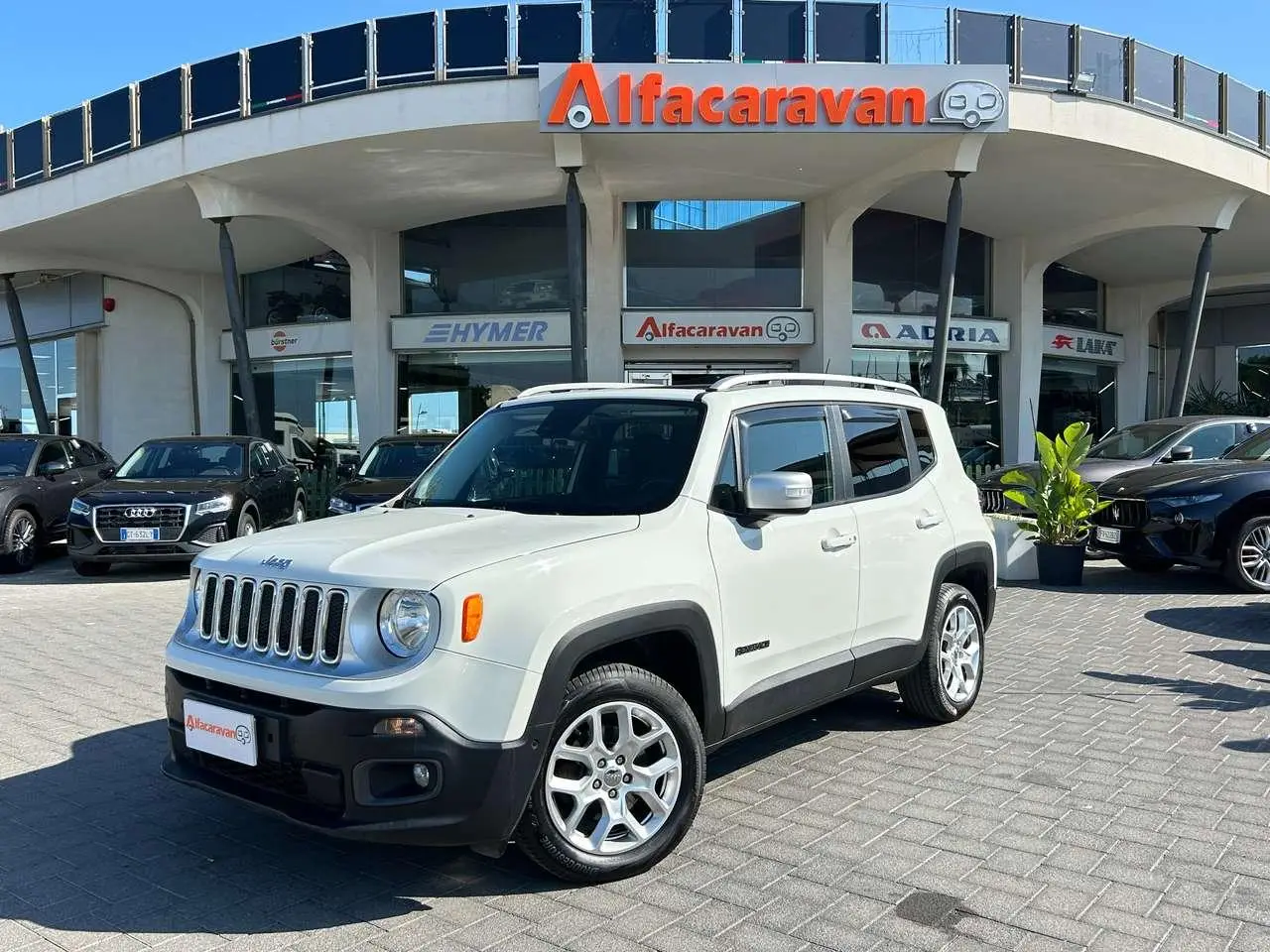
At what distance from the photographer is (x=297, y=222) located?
1819 cm

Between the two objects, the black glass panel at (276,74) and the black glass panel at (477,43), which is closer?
the black glass panel at (477,43)

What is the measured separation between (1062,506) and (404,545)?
8.44 meters

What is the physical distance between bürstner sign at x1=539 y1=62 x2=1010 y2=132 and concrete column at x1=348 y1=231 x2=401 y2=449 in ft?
23.9

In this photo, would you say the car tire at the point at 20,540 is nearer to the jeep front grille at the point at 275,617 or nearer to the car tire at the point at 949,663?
the jeep front grille at the point at 275,617

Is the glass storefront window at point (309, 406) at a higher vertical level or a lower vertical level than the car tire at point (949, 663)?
higher

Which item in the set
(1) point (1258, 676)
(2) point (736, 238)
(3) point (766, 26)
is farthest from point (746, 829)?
(2) point (736, 238)

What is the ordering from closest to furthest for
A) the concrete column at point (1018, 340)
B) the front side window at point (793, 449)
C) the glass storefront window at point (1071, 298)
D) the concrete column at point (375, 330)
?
1. the front side window at point (793, 449)
2. the concrete column at point (375, 330)
3. the concrete column at point (1018, 340)
4. the glass storefront window at point (1071, 298)

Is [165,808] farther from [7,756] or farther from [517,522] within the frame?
[517,522]

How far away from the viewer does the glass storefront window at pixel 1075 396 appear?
22.8 meters

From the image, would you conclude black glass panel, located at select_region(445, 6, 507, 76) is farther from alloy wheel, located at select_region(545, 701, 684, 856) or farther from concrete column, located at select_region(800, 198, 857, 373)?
alloy wheel, located at select_region(545, 701, 684, 856)

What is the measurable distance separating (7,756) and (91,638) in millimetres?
3101

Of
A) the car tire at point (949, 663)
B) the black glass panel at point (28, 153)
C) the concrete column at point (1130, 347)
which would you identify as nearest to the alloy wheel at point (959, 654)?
the car tire at point (949, 663)

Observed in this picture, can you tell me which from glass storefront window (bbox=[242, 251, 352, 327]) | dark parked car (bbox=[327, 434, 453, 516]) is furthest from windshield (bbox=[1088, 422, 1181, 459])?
glass storefront window (bbox=[242, 251, 352, 327])

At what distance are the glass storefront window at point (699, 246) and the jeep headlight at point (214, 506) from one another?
9819 mm
